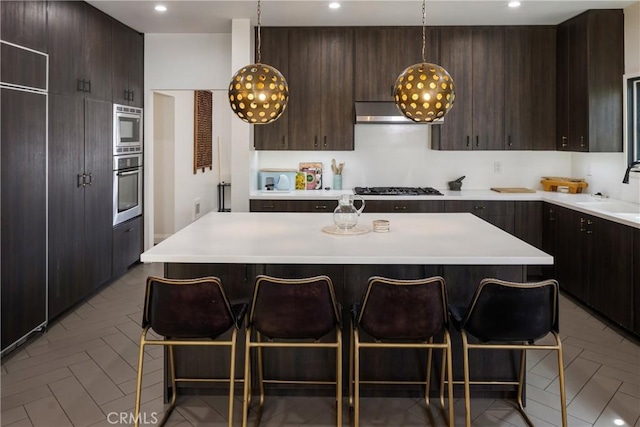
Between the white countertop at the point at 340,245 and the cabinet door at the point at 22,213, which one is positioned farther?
the cabinet door at the point at 22,213

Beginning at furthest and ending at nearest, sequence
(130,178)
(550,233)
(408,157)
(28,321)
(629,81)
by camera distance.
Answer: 1. (408,157)
2. (130,178)
3. (550,233)
4. (629,81)
5. (28,321)

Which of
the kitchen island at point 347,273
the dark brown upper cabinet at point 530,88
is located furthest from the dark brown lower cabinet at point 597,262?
the kitchen island at point 347,273

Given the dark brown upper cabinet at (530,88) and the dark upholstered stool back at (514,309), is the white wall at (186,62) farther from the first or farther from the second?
the dark upholstered stool back at (514,309)

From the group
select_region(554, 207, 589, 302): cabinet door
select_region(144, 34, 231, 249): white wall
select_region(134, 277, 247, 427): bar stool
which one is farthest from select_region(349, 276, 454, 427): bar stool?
select_region(144, 34, 231, 249): white wall

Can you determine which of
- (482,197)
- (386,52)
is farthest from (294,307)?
(386,52)

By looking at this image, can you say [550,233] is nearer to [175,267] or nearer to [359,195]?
[359,195]

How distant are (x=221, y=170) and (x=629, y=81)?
6.09 metres

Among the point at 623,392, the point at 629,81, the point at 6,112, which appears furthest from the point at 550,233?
the point at 6,112

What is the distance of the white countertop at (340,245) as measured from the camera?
243 cm

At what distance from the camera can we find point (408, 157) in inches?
227

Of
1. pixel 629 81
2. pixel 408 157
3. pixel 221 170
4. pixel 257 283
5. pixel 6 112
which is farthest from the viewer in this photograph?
pixel 221 170

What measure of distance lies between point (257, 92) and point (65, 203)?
2276 millimetres

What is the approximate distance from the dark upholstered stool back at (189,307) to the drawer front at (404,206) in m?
2.97

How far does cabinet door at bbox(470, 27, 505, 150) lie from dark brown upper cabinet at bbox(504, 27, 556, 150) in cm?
6
